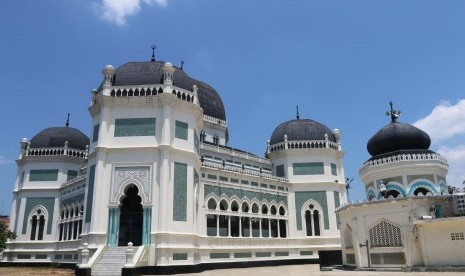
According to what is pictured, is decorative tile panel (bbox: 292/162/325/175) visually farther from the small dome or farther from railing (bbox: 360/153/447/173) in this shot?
the small dome

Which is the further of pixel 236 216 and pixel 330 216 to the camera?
pixel 330 216

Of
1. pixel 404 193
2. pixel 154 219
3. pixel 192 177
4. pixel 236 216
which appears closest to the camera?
pixel 154 219

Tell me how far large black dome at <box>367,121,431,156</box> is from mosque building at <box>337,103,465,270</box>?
117 cm

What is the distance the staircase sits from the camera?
2062cm

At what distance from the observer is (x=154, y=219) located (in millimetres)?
23281

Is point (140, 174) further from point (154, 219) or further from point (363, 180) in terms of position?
point (363, 180)

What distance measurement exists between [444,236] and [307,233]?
55.3ft

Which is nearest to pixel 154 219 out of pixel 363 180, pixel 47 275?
pixel 47 275

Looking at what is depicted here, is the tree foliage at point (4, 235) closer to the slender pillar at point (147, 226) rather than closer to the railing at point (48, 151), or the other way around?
the railing at point (48, 151)

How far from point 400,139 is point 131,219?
70.6 ft

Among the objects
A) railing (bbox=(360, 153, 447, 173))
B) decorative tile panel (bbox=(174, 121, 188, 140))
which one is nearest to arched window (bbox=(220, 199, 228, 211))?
decorative tile panel (bbox=(174, 121, 188, 140))

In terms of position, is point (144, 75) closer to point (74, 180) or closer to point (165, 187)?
point (165, 187)

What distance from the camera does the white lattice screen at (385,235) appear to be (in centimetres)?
2083

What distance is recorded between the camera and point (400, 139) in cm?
2958
